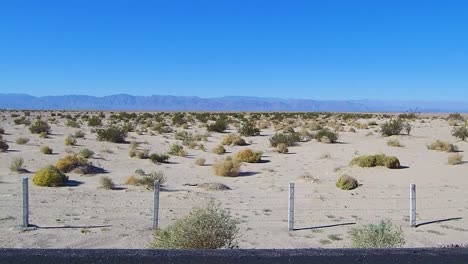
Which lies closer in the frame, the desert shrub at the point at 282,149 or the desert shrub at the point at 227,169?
the desert shrub at the point at 227,169

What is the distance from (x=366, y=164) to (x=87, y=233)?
13698 millimetres

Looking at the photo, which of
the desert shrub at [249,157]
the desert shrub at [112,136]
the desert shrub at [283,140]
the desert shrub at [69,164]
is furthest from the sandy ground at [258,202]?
the desert shrub at [112,136]

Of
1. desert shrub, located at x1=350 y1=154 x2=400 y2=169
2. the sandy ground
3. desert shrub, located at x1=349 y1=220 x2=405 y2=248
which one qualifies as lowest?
the sandy ground

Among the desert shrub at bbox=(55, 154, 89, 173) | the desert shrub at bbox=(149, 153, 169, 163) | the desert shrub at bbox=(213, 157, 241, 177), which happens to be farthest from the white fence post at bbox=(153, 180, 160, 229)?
the desert shrub at bbox=(149, 153, 169, 163)

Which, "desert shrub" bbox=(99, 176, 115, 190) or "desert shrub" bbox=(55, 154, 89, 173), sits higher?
"desert shrub" bbox=(55, 154, 89, 173)

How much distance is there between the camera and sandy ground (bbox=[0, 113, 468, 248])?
1066 centimetres

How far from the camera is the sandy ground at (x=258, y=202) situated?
1066cm

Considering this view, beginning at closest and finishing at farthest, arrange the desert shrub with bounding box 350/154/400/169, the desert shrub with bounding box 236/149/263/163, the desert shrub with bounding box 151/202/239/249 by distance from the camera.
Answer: the desert shrub with bounding box 151/202/239/249, the desert shrub with bounding box 350/154/400/169, the desert shrub with bounding box 236/149/263/163

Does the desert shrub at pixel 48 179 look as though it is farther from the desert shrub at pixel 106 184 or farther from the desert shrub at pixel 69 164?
the desert shrub at pixel 69 164

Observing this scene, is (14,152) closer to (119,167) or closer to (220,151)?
(119,167)

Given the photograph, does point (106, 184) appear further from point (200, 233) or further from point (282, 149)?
point (282, 149)

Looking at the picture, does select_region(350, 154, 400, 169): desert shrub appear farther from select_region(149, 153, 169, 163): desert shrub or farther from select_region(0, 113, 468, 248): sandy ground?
select_region(149, 153, 169, 163): desert shrub

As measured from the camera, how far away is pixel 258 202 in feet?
48.2

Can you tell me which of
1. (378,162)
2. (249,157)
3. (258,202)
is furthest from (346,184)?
(249,157)
